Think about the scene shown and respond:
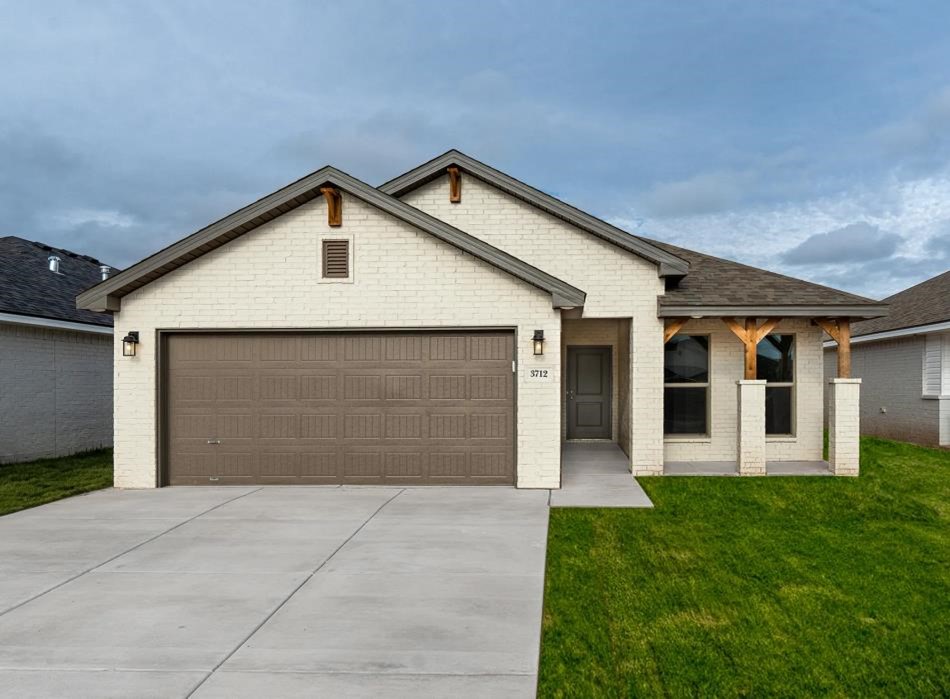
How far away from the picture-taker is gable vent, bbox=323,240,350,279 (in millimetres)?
10602

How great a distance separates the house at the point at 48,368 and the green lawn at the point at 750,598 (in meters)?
12.5

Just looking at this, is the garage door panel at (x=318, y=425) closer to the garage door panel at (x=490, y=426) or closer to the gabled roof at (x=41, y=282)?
the garage door panel at (x=490, y=426)

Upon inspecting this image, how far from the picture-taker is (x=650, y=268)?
38.9ft

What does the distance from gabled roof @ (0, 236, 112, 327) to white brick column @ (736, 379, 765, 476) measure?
581 inches

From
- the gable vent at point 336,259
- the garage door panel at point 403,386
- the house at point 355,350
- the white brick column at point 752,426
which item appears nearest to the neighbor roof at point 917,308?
the house at point 355,350

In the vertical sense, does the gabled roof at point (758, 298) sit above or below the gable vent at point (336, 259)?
A: below

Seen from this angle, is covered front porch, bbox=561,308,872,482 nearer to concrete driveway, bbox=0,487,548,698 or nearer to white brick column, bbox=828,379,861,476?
white brick column, bbox=828,379,861,476

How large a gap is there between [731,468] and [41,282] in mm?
17323

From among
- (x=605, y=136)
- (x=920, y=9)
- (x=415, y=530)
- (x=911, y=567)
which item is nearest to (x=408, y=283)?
(x=415, y=530)

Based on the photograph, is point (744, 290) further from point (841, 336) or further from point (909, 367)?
point (909, 367)

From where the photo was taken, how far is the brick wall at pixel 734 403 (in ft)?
41.0

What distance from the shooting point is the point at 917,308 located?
18.0 metres

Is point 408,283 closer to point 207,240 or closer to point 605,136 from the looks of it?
point 207,240

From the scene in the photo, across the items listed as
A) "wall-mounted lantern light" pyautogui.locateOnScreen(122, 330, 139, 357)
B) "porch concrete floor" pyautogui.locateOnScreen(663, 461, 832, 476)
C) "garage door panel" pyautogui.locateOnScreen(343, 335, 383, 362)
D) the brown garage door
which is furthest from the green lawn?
"wall-mounted lantern light" pyautogui.locateOnScreen(122, 330, 139, 357)
